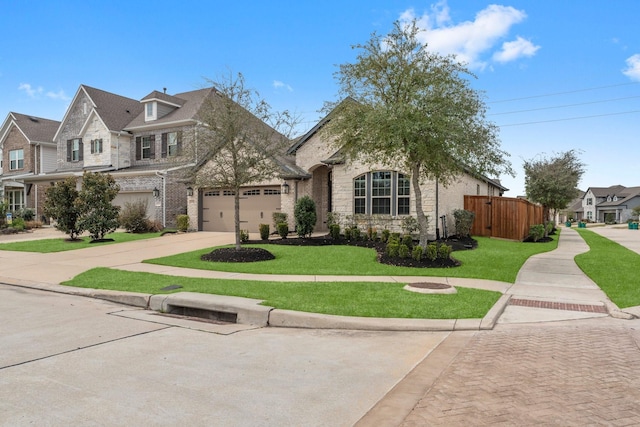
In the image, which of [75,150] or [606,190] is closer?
[75,150]

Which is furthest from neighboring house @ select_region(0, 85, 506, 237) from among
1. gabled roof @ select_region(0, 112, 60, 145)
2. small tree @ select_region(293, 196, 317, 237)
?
small tree @ select_region(293, 196, 317, 237)

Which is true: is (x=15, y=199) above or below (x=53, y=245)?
above

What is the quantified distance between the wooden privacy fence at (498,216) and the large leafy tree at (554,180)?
731 cm

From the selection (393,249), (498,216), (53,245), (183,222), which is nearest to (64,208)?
(53,245)

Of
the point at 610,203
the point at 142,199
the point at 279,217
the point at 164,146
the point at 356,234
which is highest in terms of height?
the point at 164,146

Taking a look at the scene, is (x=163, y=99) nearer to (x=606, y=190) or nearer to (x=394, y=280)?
(x=394, y=280)

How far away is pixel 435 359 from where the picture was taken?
530cm

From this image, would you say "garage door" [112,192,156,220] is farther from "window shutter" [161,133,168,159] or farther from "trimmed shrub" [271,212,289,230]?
"trimmed shrub" [271,212,289,230]

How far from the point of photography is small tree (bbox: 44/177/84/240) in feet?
62.3

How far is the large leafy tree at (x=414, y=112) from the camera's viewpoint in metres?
11.7

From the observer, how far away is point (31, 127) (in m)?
35.6

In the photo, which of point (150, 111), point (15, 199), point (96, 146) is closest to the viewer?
point (150, 111)

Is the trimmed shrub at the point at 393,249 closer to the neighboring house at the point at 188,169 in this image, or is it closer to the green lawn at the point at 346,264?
the green lawn at the point at 346,264

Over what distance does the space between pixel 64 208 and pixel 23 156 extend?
2091 cm
